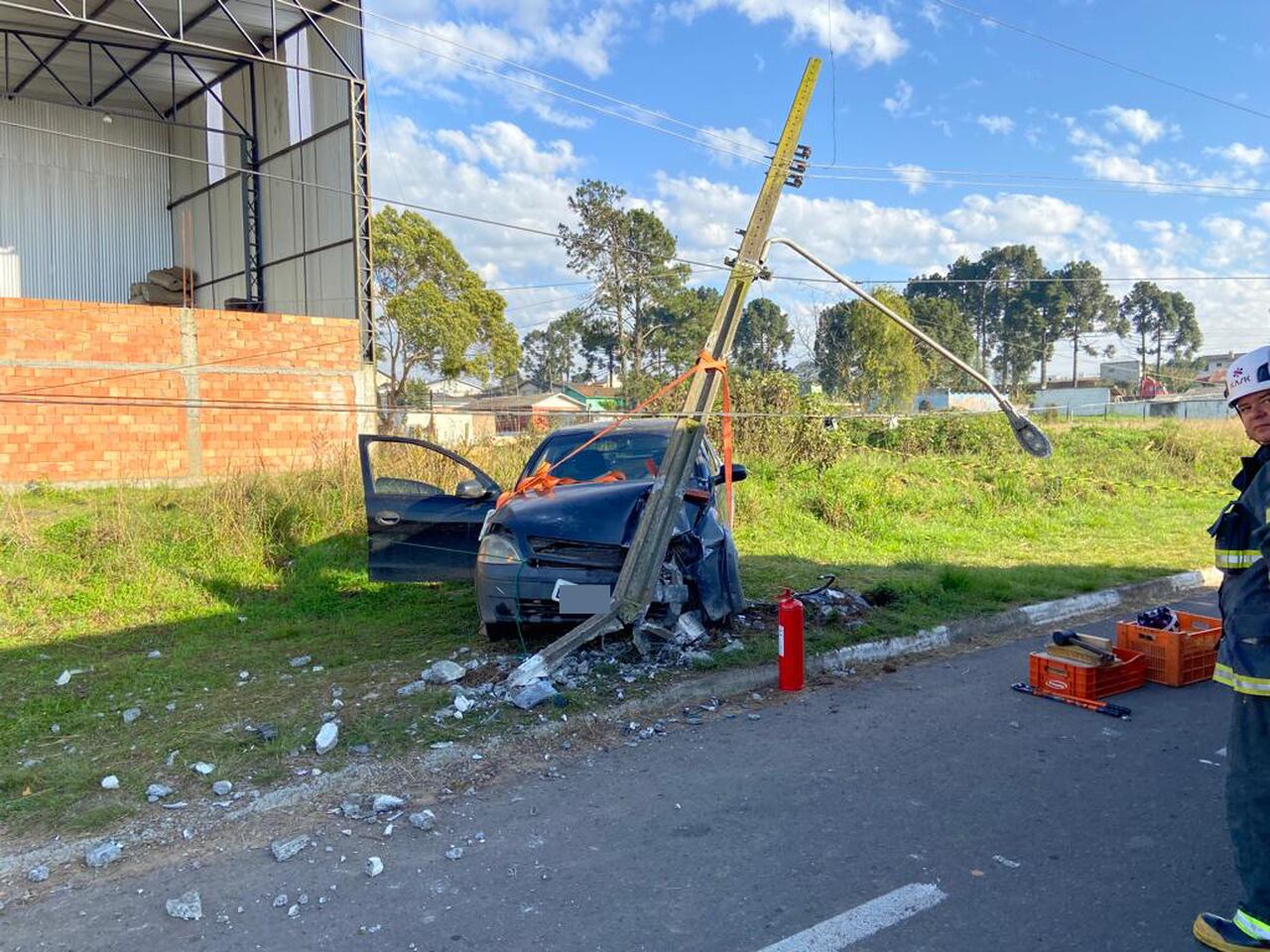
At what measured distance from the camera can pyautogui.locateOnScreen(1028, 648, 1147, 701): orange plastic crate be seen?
5371 millimetres

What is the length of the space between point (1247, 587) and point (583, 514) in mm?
4149

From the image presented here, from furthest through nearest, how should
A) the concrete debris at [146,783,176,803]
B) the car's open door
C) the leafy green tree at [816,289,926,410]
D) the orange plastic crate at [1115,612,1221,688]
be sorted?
the leafy green tree at [816,289,926,410] → the car's open door → the orange plastic crate at [1115,612,1221,688] → the concrete debris at [146,783,176,803]

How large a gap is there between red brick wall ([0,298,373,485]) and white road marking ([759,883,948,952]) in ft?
46.9

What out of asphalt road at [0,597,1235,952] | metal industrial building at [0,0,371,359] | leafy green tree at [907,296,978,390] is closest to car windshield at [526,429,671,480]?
asphalt road at [0,597,1235,952]

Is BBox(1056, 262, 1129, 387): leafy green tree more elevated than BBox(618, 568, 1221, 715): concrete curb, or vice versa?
BBox(1056, 262, 1129, 387): leafy green tree

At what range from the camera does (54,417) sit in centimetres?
1664

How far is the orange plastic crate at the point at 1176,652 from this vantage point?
5641mm

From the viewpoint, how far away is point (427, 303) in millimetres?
33688

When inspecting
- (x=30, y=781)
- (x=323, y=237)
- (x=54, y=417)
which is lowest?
(x=30, y=781)

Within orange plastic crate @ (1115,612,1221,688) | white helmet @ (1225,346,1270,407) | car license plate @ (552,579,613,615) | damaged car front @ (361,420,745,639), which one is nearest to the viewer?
white helmet @ (1225,346,1270,407)

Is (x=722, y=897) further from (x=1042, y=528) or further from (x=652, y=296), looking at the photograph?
(x=652, y=296)

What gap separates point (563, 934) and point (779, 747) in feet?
6.79

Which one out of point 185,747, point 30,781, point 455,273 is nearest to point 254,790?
point 185,747

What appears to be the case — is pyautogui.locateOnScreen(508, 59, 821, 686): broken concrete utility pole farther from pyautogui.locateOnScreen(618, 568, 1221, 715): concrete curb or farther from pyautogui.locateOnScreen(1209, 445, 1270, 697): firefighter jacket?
pyautogui.locateOnScreen(1209, 445, 1270, 697): firefighter jacket
